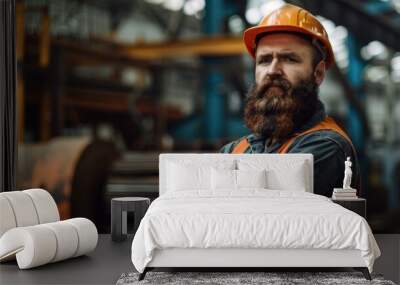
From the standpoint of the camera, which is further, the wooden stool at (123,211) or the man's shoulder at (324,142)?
the man's shoulder at (324,142)

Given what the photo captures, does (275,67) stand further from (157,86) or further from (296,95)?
(157,86)

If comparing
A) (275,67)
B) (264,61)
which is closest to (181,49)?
(264,61)

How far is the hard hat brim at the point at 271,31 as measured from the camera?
572 cm

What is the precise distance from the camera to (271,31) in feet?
19.0

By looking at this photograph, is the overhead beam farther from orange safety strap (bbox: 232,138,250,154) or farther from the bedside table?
the bedside table

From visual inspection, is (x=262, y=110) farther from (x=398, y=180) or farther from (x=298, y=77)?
(x=398, y=180)

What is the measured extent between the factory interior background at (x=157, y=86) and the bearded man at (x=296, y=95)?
0.17m

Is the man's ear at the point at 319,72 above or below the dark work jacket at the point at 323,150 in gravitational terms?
above

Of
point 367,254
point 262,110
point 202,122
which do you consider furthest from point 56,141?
point 367,254

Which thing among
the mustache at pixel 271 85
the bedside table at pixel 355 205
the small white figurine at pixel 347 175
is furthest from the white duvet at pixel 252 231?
the mustache at pixel 271 85

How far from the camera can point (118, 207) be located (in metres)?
5.36

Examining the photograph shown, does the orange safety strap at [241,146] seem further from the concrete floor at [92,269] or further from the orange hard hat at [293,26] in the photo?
the concrete floor at [92,269]

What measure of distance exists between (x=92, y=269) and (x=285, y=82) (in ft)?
8.33

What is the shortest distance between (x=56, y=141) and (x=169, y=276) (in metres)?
2.52
